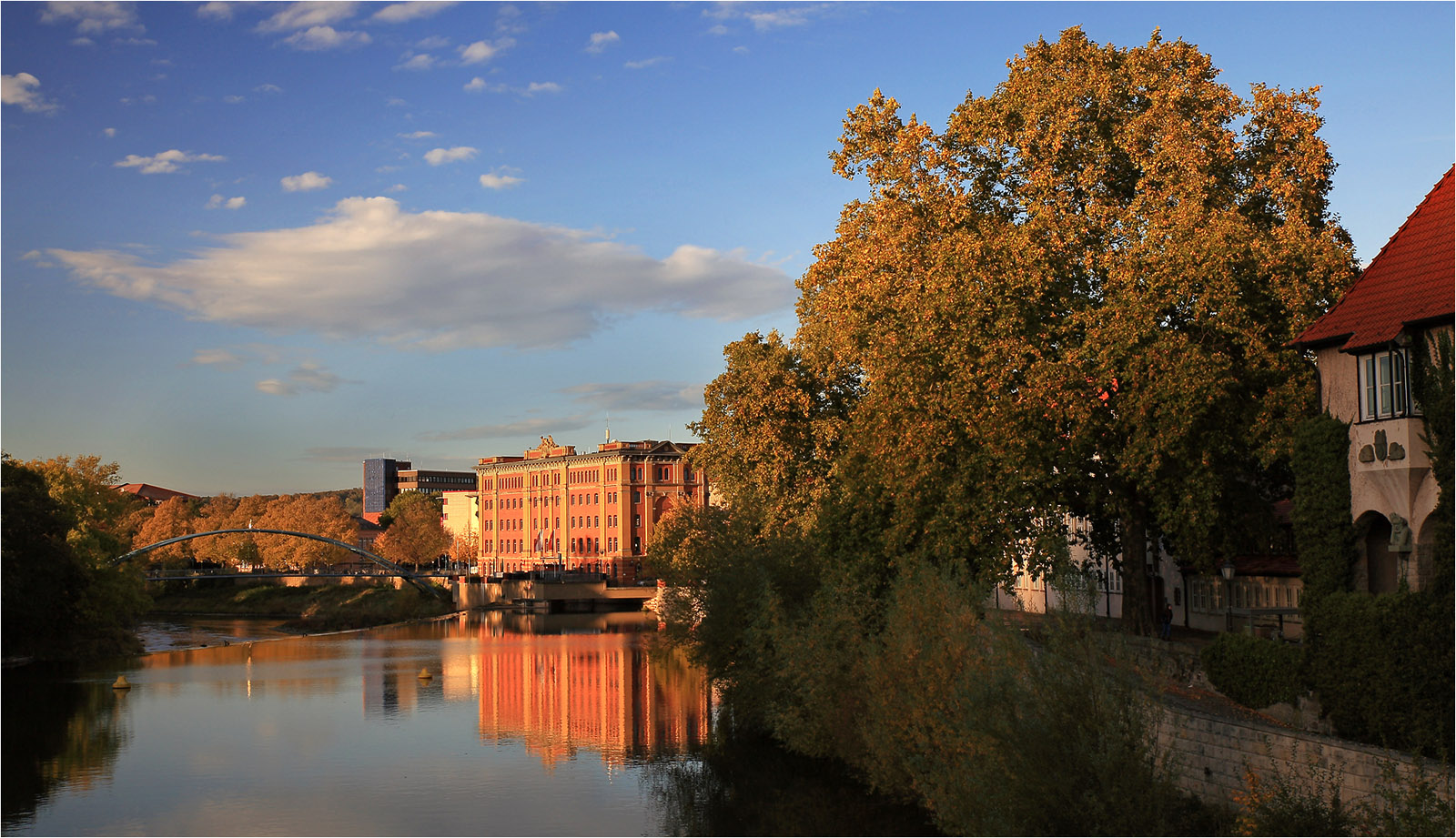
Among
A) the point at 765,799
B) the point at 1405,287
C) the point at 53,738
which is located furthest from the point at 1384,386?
the point at 53,738

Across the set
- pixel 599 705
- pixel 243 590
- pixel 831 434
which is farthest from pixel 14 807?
pixel 243 590

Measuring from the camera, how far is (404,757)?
38062 millimetres

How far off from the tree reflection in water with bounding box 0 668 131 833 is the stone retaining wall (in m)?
25.7

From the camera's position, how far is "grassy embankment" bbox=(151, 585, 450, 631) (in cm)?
11231

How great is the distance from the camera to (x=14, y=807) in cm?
3111

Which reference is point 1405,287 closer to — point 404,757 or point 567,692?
point 404,757

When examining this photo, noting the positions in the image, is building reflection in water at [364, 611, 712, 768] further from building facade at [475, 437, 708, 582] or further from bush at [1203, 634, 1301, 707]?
building facade at [475, 437, 708, 582]

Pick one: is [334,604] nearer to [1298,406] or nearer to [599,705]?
[599,705]

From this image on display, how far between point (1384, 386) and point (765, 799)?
16.8m

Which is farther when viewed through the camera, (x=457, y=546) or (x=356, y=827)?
(x=457, y=546)

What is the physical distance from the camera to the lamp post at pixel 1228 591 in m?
32.2

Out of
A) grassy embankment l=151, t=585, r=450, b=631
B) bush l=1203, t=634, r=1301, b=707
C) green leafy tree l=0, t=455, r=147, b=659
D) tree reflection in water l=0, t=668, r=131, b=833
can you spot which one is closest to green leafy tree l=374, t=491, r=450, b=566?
grassy embankment l=151, t=585, r=450, b=631

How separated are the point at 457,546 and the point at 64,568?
100 m

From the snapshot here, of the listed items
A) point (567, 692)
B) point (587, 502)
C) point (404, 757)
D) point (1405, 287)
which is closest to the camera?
point (1405, 287)
